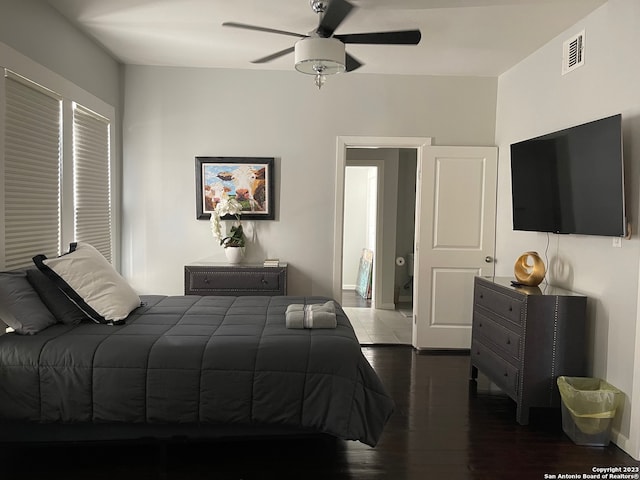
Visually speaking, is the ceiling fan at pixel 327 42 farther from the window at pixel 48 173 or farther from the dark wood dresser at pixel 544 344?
the dark wood dresser at pixel 544 344

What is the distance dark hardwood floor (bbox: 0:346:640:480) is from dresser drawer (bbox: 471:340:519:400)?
23 centimetres

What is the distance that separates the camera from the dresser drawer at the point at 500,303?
10.6ft

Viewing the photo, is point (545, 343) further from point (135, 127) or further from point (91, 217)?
point (135, 127)

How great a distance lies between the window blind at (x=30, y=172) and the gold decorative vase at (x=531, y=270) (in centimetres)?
344

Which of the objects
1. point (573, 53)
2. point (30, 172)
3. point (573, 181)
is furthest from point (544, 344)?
point (30, 172)

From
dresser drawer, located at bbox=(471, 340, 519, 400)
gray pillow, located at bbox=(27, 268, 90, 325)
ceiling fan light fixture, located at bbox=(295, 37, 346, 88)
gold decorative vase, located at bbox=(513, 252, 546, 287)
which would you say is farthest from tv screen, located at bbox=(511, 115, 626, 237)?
gray pillow, located at bbox=(27, 268, 90, 325)

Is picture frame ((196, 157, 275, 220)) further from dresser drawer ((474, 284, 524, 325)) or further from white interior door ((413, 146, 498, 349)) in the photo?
dresser drawer ((474, 284, 524, 325))

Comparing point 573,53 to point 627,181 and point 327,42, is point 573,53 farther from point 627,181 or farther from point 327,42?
point 327,42

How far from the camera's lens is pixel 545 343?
3.12 m

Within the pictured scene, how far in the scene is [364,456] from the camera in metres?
2.71

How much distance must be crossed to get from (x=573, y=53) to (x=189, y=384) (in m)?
3.45

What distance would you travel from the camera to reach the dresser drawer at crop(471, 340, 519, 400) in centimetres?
325

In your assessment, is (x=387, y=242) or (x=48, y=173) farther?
(x=387, y=242)

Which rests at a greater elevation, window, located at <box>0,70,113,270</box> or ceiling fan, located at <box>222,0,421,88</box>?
ceiling fan, located at <box>222,0,421,88</box>
